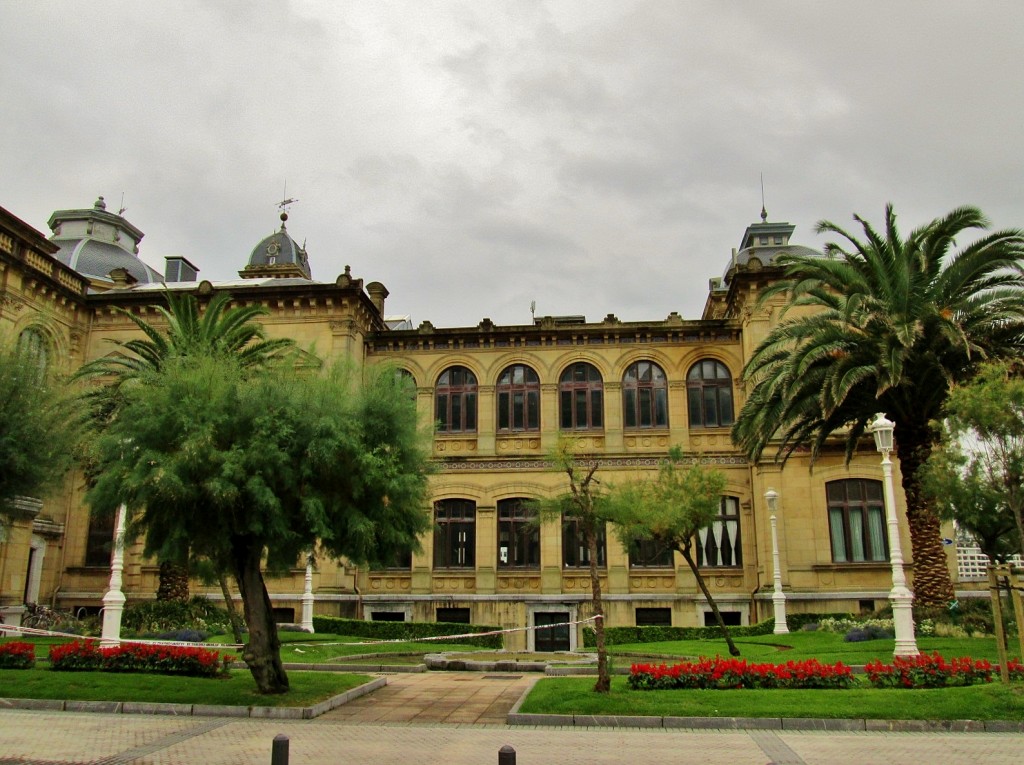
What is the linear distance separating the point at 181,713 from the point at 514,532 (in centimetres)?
1883

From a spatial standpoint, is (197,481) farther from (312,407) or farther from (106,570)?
(106,570)

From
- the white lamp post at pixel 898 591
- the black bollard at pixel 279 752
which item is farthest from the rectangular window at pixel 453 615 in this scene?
the black bollard at pixel 279 752

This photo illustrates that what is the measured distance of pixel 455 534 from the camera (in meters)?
31.2

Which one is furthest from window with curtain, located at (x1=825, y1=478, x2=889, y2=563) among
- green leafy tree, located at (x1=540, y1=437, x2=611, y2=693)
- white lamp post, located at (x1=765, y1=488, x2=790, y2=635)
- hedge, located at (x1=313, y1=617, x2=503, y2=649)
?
green leafy tree, located at (x1=540, y1=437, x2=611, y2=693)

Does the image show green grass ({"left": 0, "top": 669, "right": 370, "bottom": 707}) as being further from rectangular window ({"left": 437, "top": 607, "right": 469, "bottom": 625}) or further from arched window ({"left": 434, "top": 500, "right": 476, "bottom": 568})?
arched window ({"left": 434, "top": 500, "right": 476, "bottom": 568})

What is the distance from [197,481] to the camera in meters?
13.5

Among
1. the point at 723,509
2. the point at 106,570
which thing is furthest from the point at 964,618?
the point at 106,570

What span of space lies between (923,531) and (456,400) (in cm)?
1734

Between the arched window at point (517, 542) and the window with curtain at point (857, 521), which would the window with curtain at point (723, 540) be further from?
the arched window at point (517, 542)

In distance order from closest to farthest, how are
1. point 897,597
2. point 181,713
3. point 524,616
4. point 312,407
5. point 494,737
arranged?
1. point 494,737
2. point 181,713
3. point 312,407
4. point 897,597
5. point 524,616

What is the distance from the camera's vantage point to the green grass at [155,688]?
43.4ft

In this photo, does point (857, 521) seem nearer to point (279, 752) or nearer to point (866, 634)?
point (866, 634)

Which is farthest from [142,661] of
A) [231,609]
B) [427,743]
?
[427,743]

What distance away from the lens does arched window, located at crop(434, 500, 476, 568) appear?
3102cm
